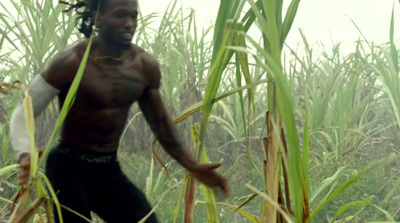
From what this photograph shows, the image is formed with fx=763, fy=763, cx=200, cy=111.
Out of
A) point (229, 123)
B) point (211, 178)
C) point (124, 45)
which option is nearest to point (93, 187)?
point (124, 45)

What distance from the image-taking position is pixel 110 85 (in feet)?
8.25

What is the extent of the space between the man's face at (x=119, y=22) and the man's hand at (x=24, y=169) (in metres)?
0.75

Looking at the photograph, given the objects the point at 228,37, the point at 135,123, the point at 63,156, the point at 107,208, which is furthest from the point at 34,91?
the point at 135,123

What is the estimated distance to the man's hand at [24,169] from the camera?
1.60 metres

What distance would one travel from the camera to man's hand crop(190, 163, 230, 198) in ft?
6.61

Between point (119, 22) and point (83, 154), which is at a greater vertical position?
point (119, 22)

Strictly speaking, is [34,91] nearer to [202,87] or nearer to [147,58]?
[147,58]

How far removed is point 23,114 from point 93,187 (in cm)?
43

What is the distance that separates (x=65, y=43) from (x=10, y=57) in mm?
503

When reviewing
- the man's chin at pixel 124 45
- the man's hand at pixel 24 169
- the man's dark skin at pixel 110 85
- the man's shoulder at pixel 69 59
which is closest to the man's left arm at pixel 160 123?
the man's dark skin at pixel 110 85

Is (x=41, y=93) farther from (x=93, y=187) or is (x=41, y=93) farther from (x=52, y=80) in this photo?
(x=93, y=187)

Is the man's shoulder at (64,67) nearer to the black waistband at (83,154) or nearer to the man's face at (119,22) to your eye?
the man's face at (119,22)

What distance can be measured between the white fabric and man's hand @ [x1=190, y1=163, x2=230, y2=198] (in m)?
0.45

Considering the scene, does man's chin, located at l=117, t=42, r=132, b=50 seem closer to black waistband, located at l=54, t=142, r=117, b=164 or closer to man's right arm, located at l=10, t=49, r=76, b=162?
man's right arm, located at l=10, t=49, r=76, b=162
